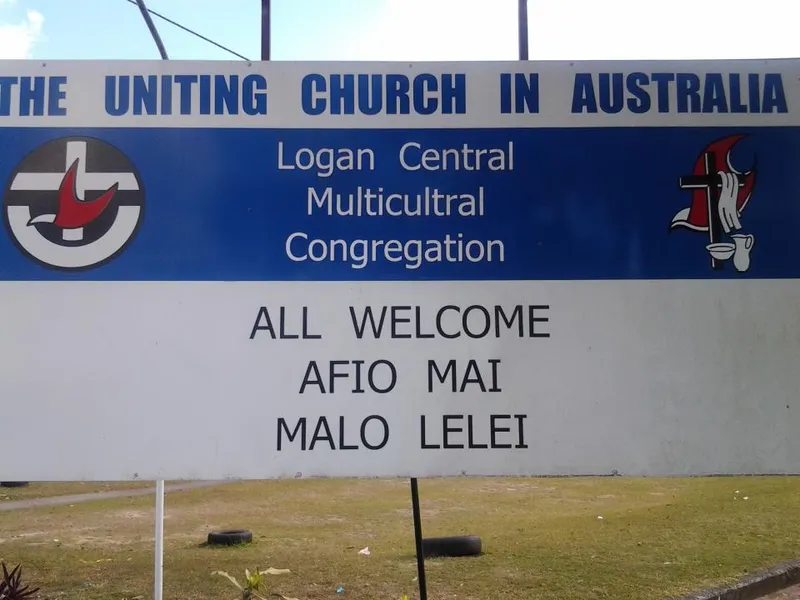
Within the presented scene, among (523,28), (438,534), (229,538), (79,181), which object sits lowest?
(438,534)

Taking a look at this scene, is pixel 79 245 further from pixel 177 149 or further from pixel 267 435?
pixel 267 435

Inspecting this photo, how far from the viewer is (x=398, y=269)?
107 inches

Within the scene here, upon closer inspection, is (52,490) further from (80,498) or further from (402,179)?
(402,179)

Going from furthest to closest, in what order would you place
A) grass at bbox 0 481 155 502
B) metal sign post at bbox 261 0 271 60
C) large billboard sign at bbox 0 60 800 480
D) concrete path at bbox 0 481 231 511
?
grass at bbox 0 481 155 502 → concrete path at bbox 0 481 231 511 → metal sign post at bbox 261 0 271 60 → large billboard sign at bbox 0 60 800 480

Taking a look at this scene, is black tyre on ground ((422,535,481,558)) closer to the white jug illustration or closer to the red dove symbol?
the white jug illustration

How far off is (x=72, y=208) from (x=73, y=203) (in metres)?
0.02

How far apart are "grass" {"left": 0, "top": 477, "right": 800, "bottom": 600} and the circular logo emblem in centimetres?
322

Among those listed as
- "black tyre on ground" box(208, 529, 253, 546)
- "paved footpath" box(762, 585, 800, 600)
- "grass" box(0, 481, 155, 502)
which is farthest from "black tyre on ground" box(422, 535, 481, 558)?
"grass" box(0, 481, 155, 502)

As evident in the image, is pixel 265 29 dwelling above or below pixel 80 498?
above

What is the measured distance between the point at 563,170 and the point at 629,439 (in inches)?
42.4

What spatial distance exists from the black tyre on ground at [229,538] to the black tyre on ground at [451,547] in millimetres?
1773

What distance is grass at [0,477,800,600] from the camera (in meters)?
5.21

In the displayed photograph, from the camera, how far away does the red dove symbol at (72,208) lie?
273 cm

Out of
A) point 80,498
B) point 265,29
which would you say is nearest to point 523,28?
point 265,29
